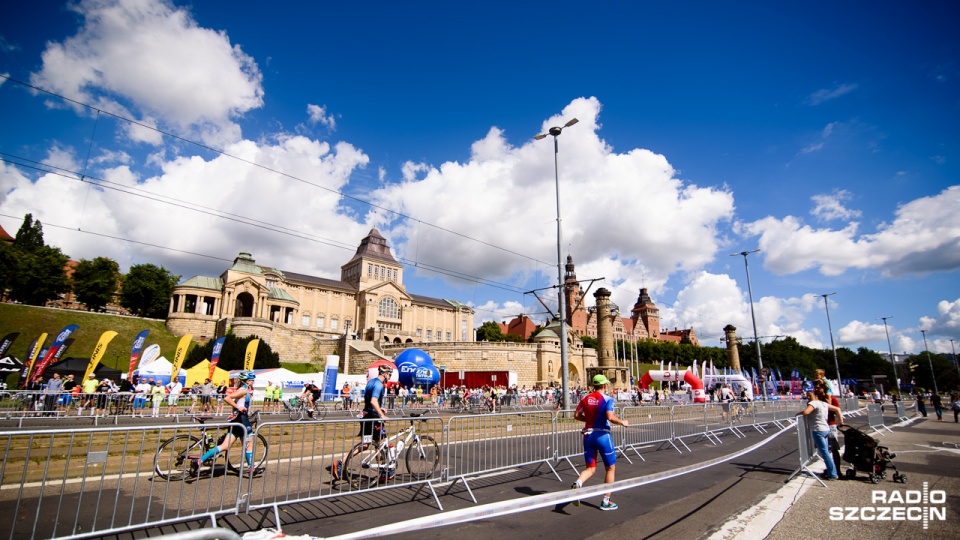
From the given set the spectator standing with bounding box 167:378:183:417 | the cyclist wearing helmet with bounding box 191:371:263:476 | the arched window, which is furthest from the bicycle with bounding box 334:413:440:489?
the arched window

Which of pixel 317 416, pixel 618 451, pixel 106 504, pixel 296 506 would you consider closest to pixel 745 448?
pixel 618 451

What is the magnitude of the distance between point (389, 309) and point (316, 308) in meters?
12.1

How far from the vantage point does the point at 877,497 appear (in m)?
6.45

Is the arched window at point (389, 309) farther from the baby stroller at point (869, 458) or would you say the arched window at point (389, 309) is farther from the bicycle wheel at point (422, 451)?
the baby stroller at point (869, 458)

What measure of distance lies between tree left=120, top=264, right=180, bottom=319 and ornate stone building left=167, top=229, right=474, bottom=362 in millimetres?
5057

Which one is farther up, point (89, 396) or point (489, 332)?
point (489, 332)

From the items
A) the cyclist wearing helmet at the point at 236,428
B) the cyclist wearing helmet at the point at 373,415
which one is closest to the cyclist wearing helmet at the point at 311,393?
the cyclist wearing helmet at the point at 236,428

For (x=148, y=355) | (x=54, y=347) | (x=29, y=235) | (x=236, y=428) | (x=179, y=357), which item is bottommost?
(x=236, y=428)

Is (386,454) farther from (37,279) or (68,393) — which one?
(37,279)

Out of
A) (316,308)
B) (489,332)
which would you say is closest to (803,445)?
(316,308)

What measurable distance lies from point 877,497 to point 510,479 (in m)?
5.36

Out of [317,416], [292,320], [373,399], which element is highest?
[292,320]

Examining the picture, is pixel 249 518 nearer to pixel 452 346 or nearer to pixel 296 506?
pixel 296 506

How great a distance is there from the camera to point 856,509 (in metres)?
5.86
